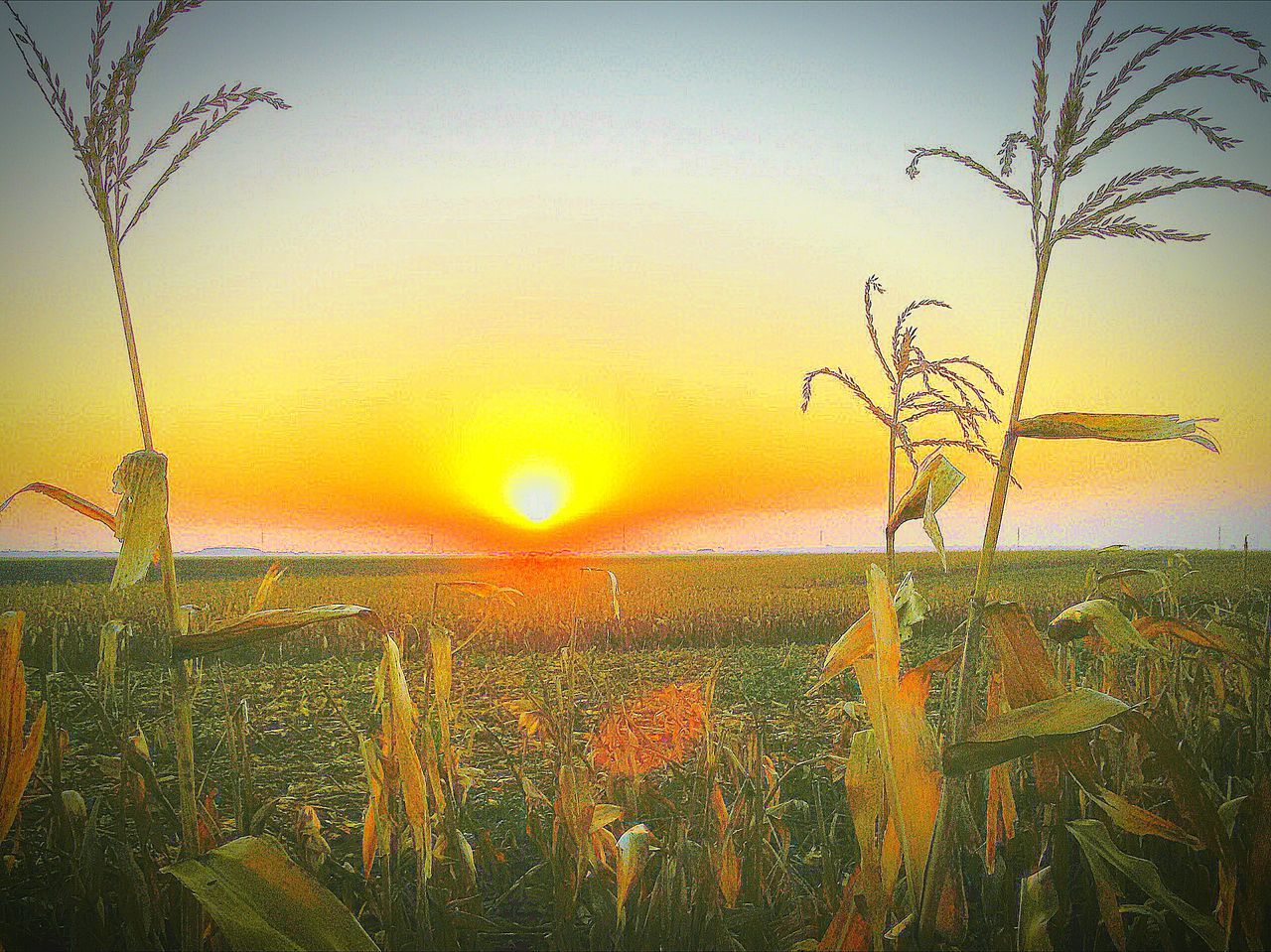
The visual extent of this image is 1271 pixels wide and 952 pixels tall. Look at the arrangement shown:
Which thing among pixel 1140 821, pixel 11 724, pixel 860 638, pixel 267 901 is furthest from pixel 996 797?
pixel 11 724

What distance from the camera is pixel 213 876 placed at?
1.03m

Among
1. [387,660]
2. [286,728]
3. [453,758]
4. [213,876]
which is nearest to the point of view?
[213,876]

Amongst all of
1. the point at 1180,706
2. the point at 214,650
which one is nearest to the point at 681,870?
the point at 214,650

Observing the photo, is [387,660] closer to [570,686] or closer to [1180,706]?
[570,686]

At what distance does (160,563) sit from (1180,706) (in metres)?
3.49

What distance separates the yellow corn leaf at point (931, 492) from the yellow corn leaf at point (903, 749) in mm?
101

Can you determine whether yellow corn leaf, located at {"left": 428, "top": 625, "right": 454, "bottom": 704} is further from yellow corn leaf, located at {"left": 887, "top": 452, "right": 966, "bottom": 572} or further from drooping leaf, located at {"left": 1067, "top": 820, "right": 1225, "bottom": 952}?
drooping leaf, located at {"left": 1067, "top": 820, "right": 1225, "bottom": 952}

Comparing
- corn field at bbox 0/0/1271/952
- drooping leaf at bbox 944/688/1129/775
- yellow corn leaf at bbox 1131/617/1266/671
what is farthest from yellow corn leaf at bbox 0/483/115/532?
yellow corn leaf at bbox 1131/617/1266/671

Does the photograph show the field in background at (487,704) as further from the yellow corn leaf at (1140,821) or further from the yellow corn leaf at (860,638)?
the yellow corn leaf at (1140,821)

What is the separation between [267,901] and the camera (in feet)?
3.42

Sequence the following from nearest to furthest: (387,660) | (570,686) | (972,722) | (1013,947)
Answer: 1. (972,722)
2. (387,660)
3. (1013,947)
4. (570,686)

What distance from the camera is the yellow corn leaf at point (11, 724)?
1.28 meters

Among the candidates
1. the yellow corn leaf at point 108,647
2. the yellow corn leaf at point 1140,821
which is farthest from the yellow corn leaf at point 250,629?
the yellow corn leaf at point 1140,821

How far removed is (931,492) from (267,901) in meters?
1.08
